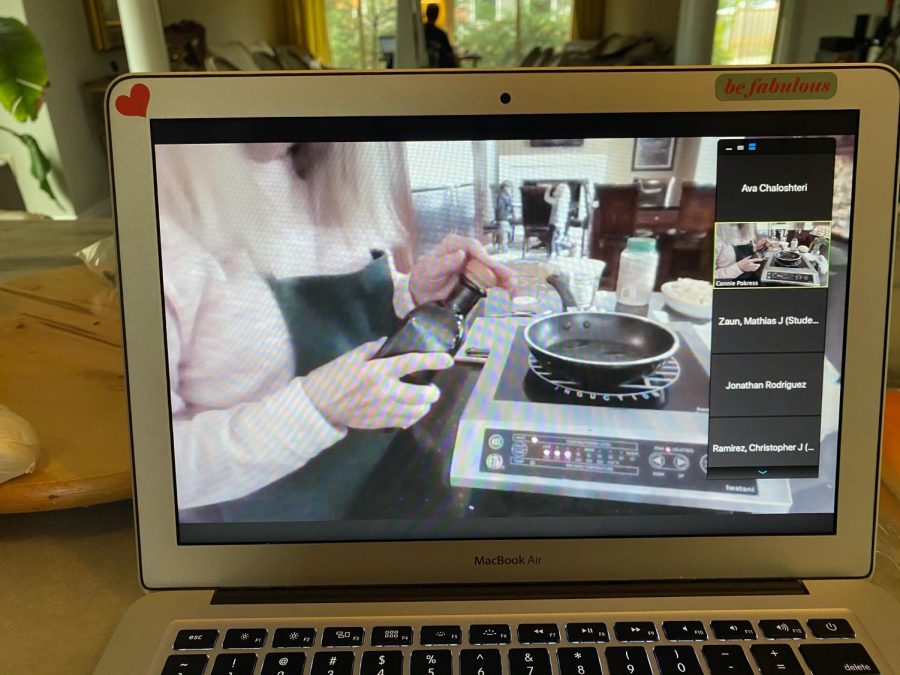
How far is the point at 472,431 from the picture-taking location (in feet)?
1.39

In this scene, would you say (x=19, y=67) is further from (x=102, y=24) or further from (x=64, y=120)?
(x=64, y=120)

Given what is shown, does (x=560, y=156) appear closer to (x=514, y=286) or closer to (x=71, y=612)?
(x=514, y=286)

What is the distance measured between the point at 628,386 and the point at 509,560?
0.14 metres

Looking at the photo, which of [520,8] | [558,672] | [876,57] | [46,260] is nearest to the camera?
[558,672]

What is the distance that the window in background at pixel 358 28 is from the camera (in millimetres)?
2254

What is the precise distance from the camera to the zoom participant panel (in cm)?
40

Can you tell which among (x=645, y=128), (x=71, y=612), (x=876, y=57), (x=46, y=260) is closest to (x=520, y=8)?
(x=876, y=57)

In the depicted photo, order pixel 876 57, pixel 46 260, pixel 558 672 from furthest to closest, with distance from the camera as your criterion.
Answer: pixel 876 57 < pixel 46 260 < pixel 558 672

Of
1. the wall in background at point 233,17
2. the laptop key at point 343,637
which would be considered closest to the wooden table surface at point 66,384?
the laptop key at point 343,637

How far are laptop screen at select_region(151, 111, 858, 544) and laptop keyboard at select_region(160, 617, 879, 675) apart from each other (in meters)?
0.06

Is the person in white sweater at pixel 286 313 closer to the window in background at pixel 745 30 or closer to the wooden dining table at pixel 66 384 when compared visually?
the wooden dining table at pixel 66 384

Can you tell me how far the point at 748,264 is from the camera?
41cm

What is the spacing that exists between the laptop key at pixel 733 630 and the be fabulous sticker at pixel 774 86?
313 millimetres

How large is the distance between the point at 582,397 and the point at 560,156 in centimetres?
15
